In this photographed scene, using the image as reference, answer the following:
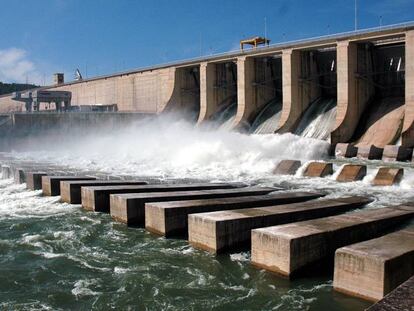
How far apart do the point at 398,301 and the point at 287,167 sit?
15525mm

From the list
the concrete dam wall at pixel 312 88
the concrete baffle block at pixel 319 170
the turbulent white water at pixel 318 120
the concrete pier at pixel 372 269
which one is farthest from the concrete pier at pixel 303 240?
the turbulent white water at pixel 318 120

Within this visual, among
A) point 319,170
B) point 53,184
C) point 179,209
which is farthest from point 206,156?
point 179,209

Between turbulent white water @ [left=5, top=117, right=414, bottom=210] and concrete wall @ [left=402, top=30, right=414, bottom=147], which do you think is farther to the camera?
concrete wall @ [left=402, top=30, right=414, bottom=147]

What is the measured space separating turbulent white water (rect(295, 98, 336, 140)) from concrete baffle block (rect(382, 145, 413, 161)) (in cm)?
510

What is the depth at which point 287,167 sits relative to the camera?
814 inches

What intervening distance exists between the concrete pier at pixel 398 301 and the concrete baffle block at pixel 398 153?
18082 mm

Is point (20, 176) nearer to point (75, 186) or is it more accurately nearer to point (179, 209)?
point (75, 186)

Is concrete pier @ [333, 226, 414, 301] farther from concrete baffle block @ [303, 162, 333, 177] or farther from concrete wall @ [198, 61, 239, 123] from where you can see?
concrete wall @ [198, 61, 239, 123]

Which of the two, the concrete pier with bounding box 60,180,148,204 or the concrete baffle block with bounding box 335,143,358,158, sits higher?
the concrete baffle block with bounding box 335,143,358,158

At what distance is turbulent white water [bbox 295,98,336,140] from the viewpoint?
1128 inches

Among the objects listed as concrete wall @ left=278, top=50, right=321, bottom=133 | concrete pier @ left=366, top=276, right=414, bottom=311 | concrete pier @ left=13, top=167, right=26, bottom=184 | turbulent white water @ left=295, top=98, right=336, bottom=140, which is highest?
concrete wall @ left=278, top=50, right=321, bottom=133

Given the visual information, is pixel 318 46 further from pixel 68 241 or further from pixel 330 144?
pixel 68 241

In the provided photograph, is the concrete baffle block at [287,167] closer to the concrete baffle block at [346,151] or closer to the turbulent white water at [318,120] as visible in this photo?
the concrete baffle block at [346,151]

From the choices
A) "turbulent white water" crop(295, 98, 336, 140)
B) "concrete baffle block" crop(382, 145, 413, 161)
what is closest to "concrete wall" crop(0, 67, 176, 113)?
"turbulent white water" crop(295, 98, 336, 140)
